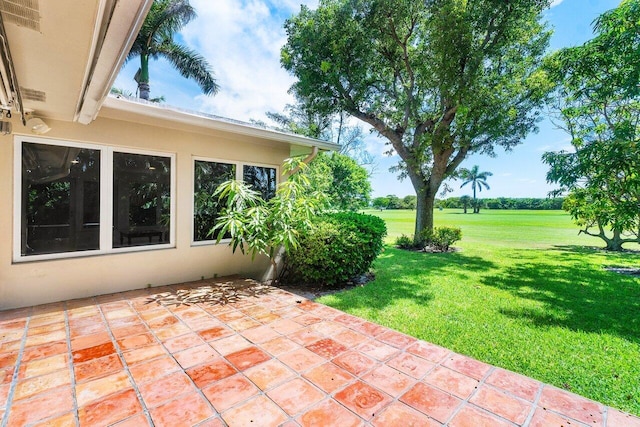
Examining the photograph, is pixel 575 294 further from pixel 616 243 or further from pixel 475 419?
pixel 616 243

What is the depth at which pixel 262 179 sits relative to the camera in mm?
6621

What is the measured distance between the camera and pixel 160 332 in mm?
3430

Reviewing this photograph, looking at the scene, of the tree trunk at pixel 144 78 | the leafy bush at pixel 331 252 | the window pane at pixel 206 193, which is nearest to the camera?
the leafy bush at pixel 331 252

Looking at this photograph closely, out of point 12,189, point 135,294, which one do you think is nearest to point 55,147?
point 12,189

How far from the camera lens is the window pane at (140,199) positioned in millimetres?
4898

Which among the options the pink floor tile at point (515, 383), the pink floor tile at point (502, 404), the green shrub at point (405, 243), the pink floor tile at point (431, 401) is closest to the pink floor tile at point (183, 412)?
the pink floor tile at point (431, 401)

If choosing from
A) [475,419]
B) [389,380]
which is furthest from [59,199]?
[475,419]

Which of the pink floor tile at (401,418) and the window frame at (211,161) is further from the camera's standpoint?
the window frame at (211,161)

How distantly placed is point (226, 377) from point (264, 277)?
382 cm

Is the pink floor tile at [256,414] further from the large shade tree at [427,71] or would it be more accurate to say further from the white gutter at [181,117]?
the large shade tree at [427,71]

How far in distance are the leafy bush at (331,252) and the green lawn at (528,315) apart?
1.66 feet

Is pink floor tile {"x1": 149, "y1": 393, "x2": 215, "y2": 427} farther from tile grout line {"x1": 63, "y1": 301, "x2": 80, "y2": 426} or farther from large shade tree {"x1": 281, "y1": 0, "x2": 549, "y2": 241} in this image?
large shade tree {"x1": 281, "y1": 0, "x2": 549, "y2": 241}

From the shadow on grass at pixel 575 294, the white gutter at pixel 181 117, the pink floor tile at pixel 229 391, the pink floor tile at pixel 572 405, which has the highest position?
the white gutter at pixel 181 117

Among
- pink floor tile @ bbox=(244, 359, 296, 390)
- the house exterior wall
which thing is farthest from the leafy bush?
pink floor tile @ bbox=(244, 359, 296, 390)
